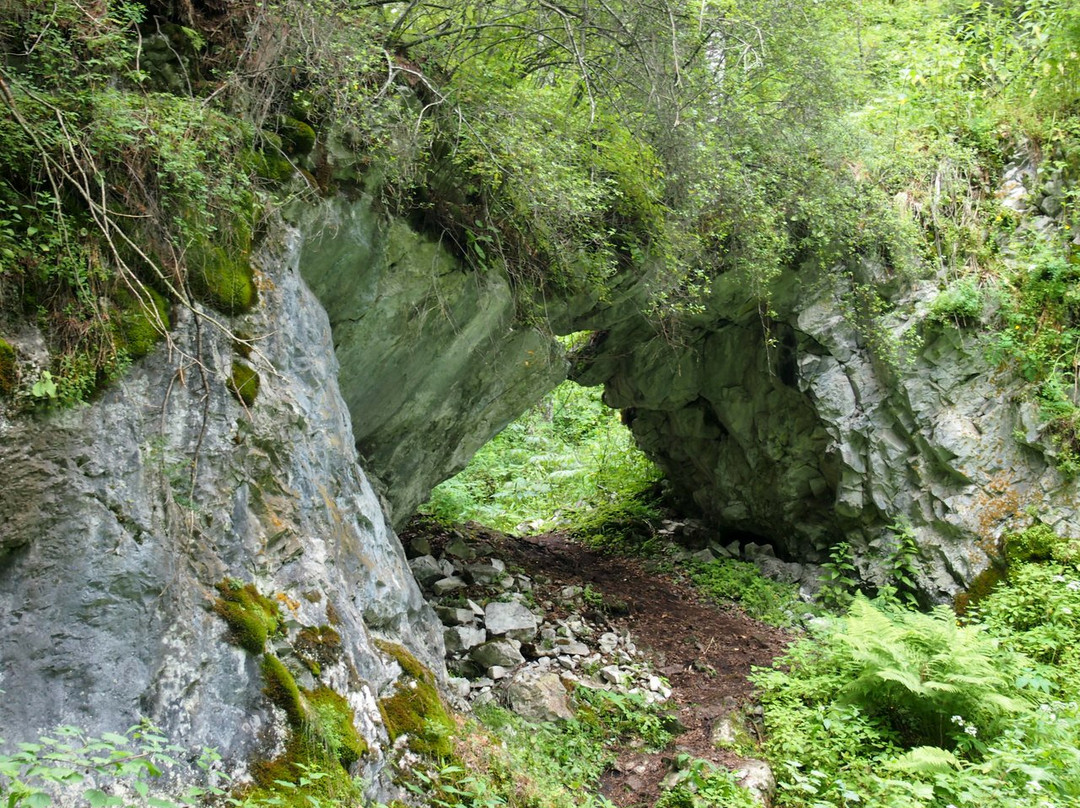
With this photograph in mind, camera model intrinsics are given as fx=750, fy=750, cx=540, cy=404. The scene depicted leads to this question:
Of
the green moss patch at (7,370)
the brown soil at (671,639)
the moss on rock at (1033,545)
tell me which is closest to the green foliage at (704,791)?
the brown soil at (671,639)

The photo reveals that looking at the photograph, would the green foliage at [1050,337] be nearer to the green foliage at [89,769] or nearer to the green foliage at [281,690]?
the green foliage at [281,690]

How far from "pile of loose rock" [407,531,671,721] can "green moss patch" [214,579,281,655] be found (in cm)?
204

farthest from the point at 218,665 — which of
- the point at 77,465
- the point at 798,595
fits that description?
the point at 798,595

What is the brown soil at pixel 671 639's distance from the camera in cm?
518

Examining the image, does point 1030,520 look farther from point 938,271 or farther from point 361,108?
point 361,108

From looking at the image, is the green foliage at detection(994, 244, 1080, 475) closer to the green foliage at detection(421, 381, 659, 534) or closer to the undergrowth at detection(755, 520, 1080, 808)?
the undergrowth at detection(755, 520, 1080, 808)

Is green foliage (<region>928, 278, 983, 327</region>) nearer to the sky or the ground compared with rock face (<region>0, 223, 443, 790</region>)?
nearer to the sky

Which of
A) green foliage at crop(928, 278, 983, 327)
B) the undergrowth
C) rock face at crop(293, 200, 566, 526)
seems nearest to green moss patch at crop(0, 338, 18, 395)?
rock face at crop(293, 200, 566, 526)

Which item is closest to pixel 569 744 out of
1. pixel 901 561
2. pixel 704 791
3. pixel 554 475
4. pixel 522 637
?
pixel 704 791

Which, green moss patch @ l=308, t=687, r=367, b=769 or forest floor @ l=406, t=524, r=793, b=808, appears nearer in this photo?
green moss patch @ l=308, t=687, r=367, b=769

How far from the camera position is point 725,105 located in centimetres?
659

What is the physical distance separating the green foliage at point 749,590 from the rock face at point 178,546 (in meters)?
5.33

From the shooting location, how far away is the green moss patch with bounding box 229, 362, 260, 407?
367cm

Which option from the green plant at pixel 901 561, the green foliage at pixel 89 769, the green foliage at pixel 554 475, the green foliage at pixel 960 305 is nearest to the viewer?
the green foliage at pixel 89 769
